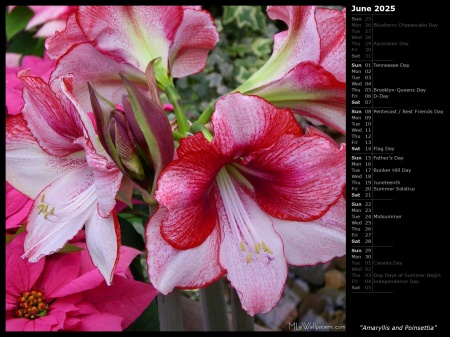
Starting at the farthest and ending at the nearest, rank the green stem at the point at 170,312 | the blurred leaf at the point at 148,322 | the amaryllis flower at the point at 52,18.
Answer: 1. the amaryllis flower at the point at 52,18
2. the blurred leaf at the point at 148,322
3. the green stem at the point at 170,312

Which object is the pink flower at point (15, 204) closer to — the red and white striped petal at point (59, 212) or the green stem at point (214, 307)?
the red and white striped petal at point (59, 212)

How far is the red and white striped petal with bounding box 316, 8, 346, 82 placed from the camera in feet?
1.52

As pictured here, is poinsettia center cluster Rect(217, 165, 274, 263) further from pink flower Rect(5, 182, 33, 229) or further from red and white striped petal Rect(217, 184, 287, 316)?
pink flower Rect(5, 182, 33, 229)

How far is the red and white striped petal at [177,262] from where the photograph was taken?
1.32 ft

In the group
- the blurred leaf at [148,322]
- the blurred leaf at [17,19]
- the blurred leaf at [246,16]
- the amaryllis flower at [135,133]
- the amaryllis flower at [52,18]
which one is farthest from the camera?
the blurred leaf at [246,16]

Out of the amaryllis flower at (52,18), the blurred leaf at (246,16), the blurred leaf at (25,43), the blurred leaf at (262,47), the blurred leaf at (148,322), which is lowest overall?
the blurred leaf at (148,322)

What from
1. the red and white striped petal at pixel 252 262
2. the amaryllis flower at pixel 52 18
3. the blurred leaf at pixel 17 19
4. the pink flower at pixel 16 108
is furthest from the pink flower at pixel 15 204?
the blurred leaf at pixel 17 19

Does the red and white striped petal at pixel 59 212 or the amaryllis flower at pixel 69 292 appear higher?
the red and white striped petal at pixel 59 212

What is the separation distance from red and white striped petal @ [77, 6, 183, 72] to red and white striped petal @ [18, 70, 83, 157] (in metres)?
0.06

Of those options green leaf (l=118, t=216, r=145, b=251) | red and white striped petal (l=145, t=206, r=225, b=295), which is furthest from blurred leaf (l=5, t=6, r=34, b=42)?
red and white striped petal (l=145, t=206, r=225, b=295)

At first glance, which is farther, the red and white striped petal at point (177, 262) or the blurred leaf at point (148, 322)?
the blurred leaf at point (148, 322)

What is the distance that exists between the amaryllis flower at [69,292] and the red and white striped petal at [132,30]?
181mm
